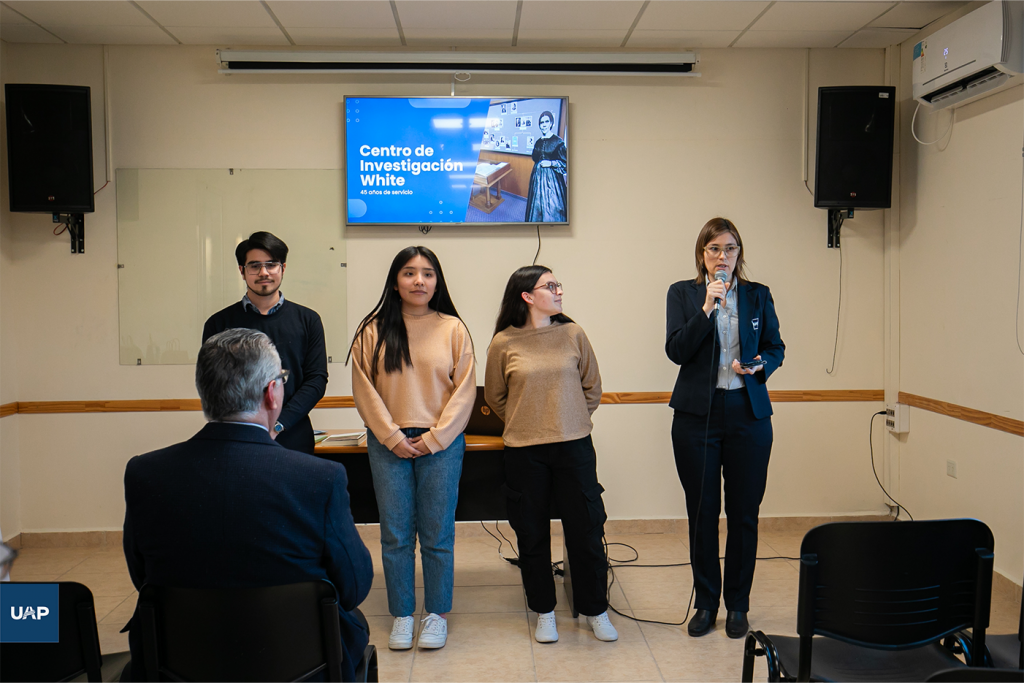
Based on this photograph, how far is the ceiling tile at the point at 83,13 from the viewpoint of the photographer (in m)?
3.57

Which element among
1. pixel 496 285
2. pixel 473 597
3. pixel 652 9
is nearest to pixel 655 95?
pixel 652 9

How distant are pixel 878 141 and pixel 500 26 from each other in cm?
222

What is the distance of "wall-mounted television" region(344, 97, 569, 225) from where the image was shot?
4.16m

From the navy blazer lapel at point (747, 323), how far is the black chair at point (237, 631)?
202cm

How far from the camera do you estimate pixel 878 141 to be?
4023 mm

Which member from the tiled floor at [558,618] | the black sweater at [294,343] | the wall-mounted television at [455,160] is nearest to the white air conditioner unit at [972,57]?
the wall-mounted television at [455,160]

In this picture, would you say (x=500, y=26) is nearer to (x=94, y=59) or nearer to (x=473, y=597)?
(x=94, y=59)

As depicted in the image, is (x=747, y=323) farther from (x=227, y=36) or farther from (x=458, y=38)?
(x=227, y=36)

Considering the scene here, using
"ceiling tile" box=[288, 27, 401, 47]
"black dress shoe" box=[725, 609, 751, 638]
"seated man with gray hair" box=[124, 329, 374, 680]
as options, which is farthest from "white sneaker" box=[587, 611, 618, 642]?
"ceiling tile" box=[288, 27, 401, 47]

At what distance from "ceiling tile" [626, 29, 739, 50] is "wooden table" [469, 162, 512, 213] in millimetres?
1033

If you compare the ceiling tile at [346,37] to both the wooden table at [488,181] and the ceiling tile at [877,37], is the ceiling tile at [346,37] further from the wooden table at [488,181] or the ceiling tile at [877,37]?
the ceiling tile at [877,37]

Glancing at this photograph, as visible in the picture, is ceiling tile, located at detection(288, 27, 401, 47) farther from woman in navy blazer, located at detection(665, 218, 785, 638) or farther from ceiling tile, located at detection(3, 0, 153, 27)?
woman in navy blazer, located at detection(665, 218, 785, 638)

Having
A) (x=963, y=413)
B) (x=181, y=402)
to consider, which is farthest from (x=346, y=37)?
(x=963, y=413)

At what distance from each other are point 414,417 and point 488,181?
1860mm
